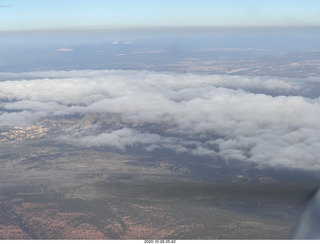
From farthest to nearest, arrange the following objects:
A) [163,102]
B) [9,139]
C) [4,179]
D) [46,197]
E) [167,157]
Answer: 1. [163,102]
2. [9,139]
3. [167,157]
4. [4,179]
5. [46,197]

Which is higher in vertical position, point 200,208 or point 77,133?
point 200,208

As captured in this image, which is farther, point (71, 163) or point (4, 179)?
point (71, 163)

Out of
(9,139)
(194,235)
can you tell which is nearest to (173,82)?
(9,139)

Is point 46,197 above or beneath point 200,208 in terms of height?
beneath

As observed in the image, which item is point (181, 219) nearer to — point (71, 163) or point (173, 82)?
point (71, 163)

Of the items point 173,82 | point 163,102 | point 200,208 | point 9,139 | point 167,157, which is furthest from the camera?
point 173,82

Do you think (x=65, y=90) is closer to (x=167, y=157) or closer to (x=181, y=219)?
(x=167, y=157)

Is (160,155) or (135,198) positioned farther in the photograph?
(160,155)

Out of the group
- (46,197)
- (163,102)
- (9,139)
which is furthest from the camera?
(163,102)

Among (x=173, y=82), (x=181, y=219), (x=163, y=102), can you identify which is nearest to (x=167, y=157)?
(x=181, y=219)
